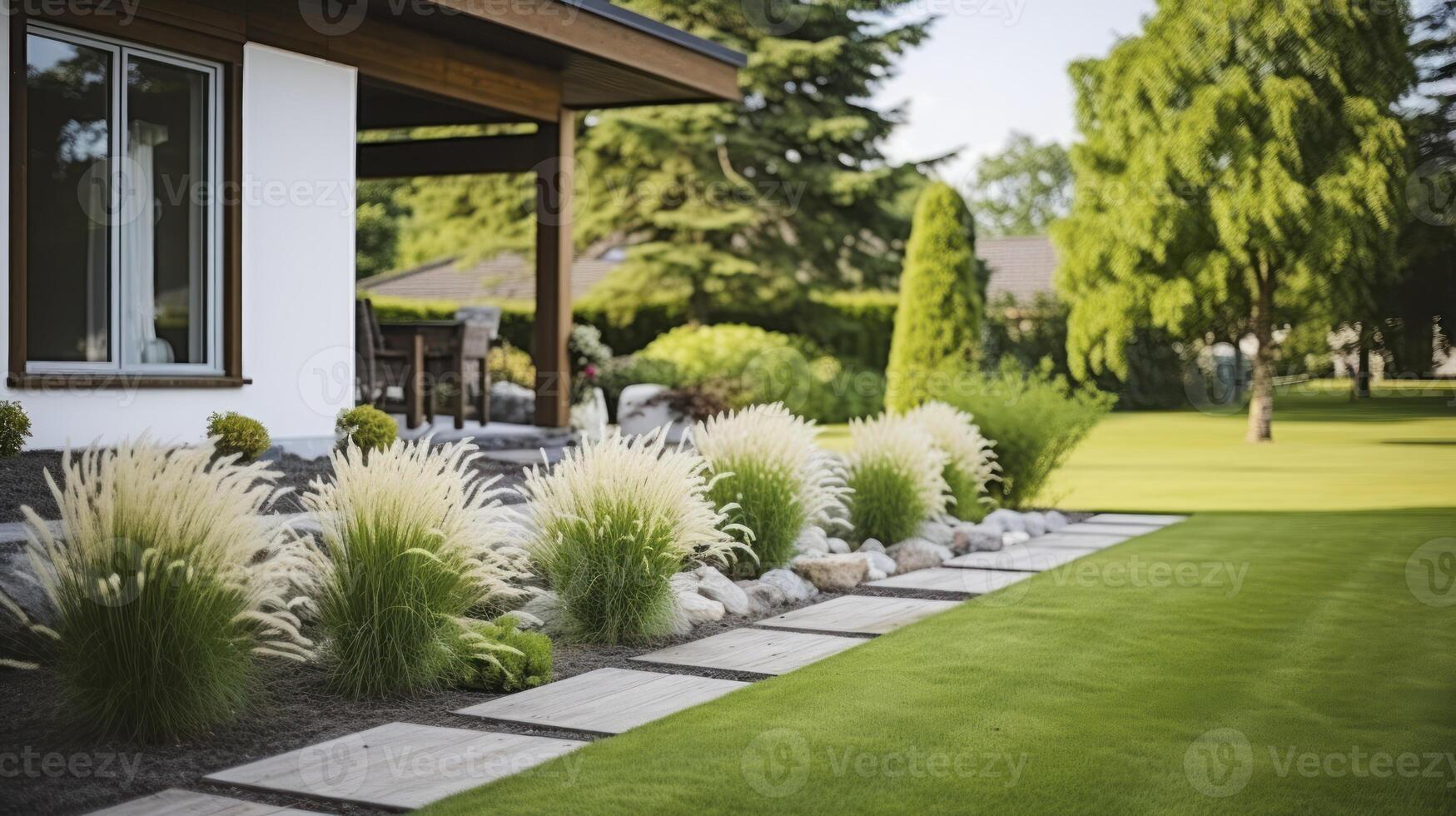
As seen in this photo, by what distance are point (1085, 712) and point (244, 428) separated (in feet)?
14.6

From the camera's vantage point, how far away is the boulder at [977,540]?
804cm

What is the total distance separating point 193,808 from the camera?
2.88 m

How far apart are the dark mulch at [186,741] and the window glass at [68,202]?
2683mm

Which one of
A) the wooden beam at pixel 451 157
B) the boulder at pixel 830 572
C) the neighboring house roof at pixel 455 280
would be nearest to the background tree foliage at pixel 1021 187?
the neighboring house roof at pixel 455 280

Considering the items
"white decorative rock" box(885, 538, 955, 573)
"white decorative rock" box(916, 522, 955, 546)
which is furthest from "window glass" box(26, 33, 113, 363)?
"white decorative rock" box(916, 522, 955, 546)

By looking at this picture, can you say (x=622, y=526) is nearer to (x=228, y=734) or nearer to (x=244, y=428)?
(x=228, y=734)

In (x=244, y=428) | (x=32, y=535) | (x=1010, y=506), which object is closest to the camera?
(x=32, y=535)

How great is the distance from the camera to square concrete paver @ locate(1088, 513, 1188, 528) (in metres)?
9.34

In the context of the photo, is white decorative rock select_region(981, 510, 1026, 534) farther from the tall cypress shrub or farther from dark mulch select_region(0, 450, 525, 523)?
the tall cypress shrub

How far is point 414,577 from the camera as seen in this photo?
407cm

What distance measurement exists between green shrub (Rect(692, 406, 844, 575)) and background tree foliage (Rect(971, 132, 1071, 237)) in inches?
1979

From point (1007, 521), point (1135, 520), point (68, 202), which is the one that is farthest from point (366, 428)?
point (1135, 520)

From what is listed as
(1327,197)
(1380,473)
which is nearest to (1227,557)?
(1380,473)

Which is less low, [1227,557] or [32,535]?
[32,535]
